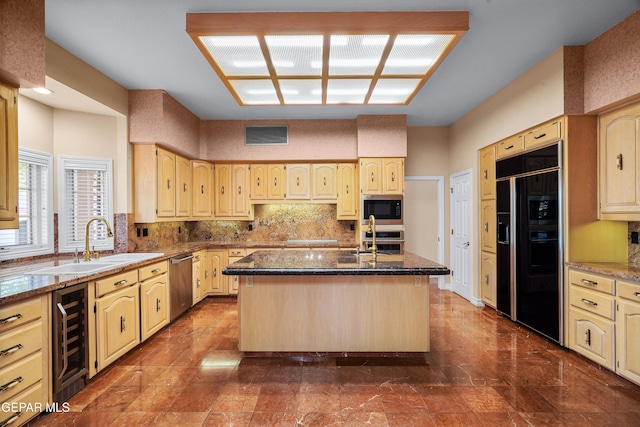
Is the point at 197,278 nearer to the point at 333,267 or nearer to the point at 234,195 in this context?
the point at 234,195

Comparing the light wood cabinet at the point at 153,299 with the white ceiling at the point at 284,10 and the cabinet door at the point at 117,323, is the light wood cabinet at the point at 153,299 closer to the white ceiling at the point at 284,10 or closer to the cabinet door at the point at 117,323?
the cabinet door at the point at 117,323

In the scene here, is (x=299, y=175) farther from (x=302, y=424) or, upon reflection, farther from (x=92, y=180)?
(x=302, y=424)

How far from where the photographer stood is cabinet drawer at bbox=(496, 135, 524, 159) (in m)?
3.77

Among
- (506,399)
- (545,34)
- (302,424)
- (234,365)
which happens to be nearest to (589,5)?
(545,34)

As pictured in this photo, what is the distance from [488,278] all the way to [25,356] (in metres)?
5.02

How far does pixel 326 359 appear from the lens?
296 cm

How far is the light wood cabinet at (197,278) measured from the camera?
467 centimetres

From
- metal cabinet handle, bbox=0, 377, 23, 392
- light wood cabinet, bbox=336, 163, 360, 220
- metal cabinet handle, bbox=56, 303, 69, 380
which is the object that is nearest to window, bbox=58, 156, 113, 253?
metal cabinet handle, bbox=56, 303, 69, 380

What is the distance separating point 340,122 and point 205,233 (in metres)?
3.22

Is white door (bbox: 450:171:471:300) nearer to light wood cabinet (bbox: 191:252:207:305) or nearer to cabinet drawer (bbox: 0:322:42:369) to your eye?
light wood cabinet (bbox: 191:252:207:305)

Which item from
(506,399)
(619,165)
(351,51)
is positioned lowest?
(506,399)

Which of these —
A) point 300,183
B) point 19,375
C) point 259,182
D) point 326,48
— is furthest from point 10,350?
point 300,183

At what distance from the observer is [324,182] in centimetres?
541

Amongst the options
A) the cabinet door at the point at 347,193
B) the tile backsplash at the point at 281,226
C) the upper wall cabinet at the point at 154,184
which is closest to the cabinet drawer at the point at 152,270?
the upper wall cabinet at the point at 154,184
